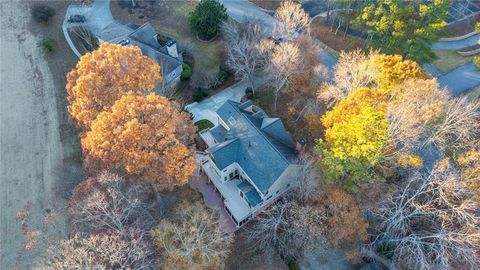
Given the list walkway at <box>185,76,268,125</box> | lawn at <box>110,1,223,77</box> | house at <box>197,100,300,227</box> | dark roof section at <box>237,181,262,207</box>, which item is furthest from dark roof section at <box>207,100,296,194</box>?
lawn at <box>110,1,223,77</box>

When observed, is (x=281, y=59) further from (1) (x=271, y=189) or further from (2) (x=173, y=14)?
(2) (x=173, y=14)

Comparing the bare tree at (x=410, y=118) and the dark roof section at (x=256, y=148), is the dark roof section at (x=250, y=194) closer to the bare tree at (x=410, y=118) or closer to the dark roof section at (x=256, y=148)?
the dark roof section at (x=256, y=148)

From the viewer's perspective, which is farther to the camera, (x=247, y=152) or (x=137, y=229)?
(x=247, y=152)

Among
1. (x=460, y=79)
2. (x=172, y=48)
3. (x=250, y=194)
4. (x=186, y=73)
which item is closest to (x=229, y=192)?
(x=250, y=194)

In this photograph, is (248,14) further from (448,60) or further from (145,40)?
(448,60)

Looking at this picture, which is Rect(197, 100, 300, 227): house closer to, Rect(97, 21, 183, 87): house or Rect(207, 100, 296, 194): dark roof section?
Rect(207, 100, 296, 194): dark roof section

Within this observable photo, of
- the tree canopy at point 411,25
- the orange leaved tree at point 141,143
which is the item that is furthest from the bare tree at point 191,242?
the tree canopy at point 411,25

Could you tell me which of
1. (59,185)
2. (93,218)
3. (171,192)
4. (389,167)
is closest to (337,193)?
(389,167)
